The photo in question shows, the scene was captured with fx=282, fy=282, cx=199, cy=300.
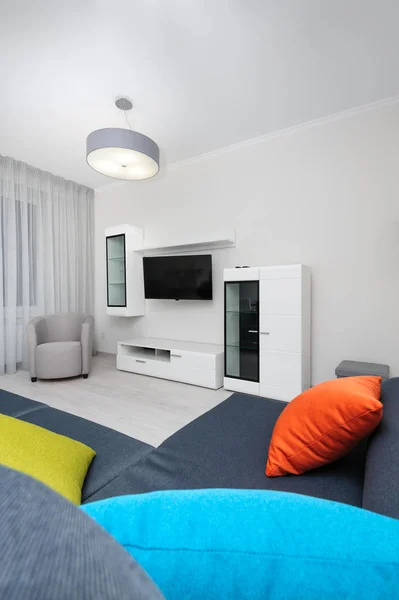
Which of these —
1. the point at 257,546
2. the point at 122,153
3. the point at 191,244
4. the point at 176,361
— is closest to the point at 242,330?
the point at 176,361

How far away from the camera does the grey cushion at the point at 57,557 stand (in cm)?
20

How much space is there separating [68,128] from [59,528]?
3.76 m

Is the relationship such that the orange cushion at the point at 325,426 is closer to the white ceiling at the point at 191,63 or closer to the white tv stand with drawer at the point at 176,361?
the white tv stand with drawer at the point at 176,361

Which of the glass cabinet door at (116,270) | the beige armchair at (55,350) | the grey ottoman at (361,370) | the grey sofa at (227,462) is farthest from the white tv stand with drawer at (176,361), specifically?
the grey sofa at (227,462)

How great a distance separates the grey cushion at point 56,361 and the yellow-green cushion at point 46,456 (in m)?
2.59

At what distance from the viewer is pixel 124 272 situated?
4168 mm

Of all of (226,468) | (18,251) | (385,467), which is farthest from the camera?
(18,251)

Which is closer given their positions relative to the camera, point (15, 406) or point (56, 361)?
point (15, 406)

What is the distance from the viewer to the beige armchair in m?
3.40

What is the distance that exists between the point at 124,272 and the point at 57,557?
4111 millimetres

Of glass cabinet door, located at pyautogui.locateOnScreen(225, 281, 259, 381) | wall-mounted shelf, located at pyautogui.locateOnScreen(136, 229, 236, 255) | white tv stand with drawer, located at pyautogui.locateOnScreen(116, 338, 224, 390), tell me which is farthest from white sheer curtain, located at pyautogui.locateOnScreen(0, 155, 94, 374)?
glass cabinet door, located at pyautogui.locateOnScreen(225, 281, 259, 381)

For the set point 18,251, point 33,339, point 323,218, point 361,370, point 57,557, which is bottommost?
point 361,370

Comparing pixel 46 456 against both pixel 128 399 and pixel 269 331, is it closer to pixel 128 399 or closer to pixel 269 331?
pixel 128 399

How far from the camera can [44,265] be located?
4227 millimetres
